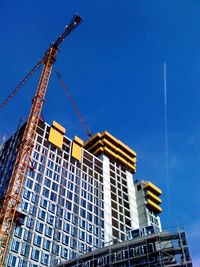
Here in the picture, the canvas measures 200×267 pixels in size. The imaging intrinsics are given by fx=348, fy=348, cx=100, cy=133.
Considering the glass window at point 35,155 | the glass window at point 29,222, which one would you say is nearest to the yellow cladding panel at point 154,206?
the glass window at point 35,155

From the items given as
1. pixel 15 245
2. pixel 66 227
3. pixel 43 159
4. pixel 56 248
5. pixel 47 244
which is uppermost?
pixel 43 159

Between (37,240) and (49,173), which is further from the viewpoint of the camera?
(49,173)

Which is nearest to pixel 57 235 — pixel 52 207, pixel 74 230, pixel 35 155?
pixel 74 230

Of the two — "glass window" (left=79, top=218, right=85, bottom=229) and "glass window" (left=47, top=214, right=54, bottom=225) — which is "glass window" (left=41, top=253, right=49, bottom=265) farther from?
"glass window" (left=79, top=218, right=85, bottom=229)

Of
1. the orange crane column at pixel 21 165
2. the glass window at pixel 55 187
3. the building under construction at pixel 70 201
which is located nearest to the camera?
the building under construction at pixel 70 201

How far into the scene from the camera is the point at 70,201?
10444 centimetres

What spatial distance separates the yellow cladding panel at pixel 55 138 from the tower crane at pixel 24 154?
1522 cm

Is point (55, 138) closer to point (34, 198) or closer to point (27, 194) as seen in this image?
point (34, 198)

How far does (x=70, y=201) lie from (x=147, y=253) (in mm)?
50302

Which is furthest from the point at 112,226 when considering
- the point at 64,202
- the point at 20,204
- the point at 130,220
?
the point at 20,204

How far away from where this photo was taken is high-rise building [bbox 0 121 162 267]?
86.9 m

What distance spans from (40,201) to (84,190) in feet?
71.9

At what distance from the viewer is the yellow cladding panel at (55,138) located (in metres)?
112

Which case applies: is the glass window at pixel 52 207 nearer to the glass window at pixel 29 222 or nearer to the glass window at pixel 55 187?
the glass window at pixel 55 187
